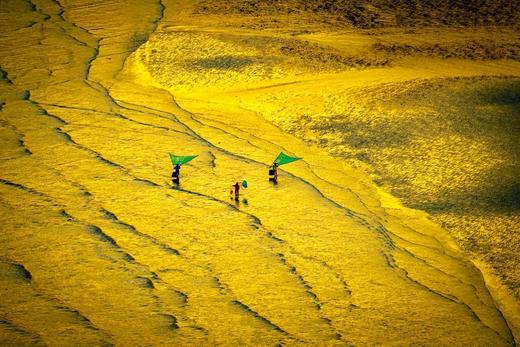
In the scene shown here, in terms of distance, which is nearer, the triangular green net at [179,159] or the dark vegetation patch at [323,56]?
the triangular green net at [179,159]

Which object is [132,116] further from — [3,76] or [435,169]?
[435,169]

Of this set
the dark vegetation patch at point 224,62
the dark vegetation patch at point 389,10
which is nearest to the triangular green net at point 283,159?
the dark vegetation patch at point 224,62

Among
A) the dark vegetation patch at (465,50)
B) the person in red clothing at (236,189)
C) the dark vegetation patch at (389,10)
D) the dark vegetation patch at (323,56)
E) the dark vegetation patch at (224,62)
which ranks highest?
the dark vegetation patch at (389,10)

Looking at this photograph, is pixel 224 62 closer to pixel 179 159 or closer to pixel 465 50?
pixel 179 159

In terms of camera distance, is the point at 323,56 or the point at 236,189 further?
the point at 323,56

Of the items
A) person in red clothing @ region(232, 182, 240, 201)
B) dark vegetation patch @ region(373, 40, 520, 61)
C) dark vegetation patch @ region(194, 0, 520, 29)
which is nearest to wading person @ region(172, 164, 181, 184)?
person in red clothing @ region(232, 182, 240, 201)

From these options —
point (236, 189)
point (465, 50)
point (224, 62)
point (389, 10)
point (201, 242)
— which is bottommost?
point (201, 242)

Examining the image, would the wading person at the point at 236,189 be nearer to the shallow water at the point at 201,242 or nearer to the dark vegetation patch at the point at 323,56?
the shallow water at the point at 201,242

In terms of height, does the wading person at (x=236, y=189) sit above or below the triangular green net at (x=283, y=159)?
below

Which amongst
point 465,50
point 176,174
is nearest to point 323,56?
point 465,50

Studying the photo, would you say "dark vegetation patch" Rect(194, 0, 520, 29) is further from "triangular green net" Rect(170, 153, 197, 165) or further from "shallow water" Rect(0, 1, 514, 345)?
"triangular green net" Rect(170, 153, 197, 165)

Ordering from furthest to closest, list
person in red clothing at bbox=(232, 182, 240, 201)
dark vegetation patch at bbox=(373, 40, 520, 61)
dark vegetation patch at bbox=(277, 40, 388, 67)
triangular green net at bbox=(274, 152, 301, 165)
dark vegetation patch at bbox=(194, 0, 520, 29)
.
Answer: dark vegetation patch at bbox=(194, 0, 520, 29) < dark vegetation patch at bbox=(373, 40, 520, 61) < dark vegetation patch at bbox=(277, 40, 388, 67) < triangular green net at bbox=(274, 152, 301, 165) < person in red clothing at bbox=(232, 182, 240, 201)

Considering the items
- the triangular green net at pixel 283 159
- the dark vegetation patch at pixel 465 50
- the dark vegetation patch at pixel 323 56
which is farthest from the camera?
the dark vegetation patch at pixel 465 50
